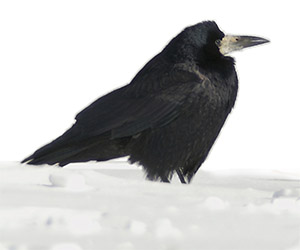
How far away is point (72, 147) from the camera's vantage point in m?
5.48

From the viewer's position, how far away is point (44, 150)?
547cm

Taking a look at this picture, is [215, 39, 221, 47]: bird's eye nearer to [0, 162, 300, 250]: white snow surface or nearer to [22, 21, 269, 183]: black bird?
[22, 21, 269, 183]: black bird

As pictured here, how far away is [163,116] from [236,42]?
1.25 m

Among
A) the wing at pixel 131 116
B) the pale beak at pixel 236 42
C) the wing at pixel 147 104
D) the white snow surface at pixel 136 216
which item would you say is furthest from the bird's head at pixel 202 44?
the white snow surface at pixel 136 216

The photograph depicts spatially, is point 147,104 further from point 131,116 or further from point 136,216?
point 136,216

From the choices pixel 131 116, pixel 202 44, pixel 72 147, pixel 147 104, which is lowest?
pixel 72 147

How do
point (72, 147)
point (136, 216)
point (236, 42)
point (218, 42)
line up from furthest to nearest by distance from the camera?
1. point (236, 42)
2. point (218, 42)
3. point (72, 147)
4. point (136, 216)

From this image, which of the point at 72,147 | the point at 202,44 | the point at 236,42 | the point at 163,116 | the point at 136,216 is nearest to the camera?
the point at 136,216

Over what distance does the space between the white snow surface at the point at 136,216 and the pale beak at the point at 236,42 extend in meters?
1.59

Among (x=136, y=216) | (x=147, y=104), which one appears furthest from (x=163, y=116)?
(x=136, y=216)

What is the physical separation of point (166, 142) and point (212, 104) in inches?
21.0

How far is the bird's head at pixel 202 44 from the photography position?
18.4ft

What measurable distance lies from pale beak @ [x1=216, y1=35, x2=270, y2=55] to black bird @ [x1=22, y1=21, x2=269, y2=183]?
0.23 metres

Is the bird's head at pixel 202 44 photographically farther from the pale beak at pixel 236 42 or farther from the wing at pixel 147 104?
the wing at pixel 147 104
